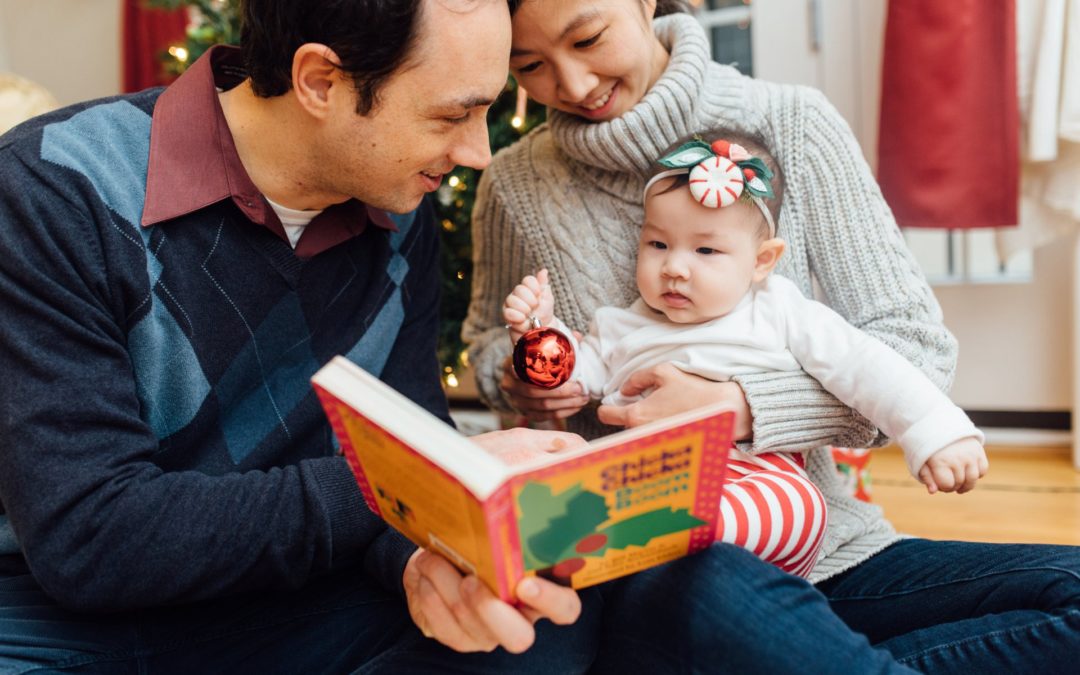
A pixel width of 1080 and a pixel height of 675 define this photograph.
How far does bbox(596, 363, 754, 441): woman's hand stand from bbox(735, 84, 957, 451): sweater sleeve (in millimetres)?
22

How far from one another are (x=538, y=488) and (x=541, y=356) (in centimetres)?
50

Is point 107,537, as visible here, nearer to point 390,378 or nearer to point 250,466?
point 250,466

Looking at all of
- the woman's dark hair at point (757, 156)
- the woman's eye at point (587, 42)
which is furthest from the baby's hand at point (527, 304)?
the woman's eye at point (587, 42)

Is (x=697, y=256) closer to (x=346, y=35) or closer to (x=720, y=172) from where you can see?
(x=720, y=172)

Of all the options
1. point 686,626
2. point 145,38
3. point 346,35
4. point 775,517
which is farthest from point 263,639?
point 145,38

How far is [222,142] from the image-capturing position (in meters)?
1.29

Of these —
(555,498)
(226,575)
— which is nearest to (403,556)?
(226,575)

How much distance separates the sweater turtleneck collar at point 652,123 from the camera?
1.40 metres

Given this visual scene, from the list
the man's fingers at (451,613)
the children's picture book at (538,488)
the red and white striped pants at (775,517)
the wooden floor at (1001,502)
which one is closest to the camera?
the children's picture book at (538,488)

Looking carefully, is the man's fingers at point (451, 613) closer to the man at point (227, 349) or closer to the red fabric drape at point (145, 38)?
the man at point (227, 349)

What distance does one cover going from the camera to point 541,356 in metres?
1.31

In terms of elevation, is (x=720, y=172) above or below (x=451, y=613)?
above

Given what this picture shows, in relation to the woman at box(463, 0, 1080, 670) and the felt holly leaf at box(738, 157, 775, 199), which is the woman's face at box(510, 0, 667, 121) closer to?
the woman at box(463, 0, 1080, 670)

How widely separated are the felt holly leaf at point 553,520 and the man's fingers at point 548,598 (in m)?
0.02
